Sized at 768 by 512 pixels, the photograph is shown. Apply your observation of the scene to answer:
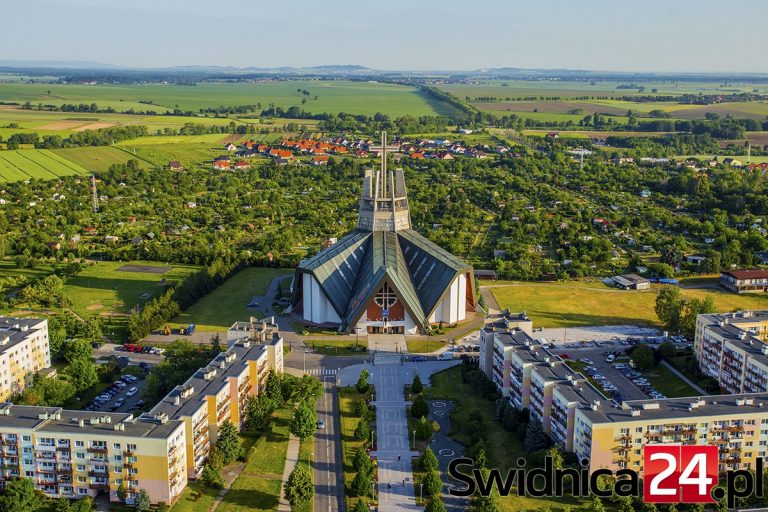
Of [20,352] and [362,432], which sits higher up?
[20,352]

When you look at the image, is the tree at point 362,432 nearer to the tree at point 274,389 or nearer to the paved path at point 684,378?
the tree at point 274,389

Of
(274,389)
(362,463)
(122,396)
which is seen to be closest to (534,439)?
(362,463)

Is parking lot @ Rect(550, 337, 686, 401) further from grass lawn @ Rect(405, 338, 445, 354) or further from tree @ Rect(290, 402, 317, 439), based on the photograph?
tree @ Rect(290, 402, 317, 439)

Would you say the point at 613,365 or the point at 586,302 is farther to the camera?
the point at 586,302

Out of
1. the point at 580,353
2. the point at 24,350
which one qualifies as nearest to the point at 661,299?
the point at 580,353

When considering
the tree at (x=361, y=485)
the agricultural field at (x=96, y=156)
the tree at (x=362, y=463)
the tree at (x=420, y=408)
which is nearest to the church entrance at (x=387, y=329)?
the tree at (x=420, y=408)

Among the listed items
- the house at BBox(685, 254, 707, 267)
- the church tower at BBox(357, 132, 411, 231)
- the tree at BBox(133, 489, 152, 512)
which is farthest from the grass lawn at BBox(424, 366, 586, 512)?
the house at BBox(685, 254, 707, 267)

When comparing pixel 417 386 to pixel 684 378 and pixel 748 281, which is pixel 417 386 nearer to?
pixel 684 378
